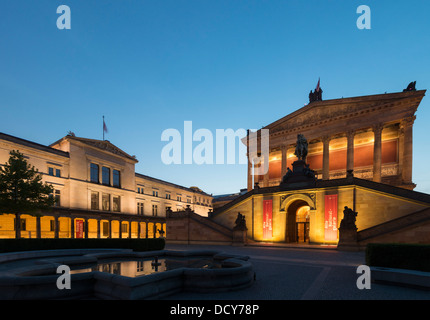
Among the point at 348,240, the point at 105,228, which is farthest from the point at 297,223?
the point at 105,228

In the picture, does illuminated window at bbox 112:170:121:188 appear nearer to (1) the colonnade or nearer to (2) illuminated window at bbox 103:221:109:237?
(2) illuminated window at bbox 103:221:109:237

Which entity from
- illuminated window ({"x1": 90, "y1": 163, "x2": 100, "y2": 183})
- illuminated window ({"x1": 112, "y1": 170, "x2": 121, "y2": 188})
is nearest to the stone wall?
illuminated window ({"x1": 90, "y1": 163, "x2": 100, "y2": 183})

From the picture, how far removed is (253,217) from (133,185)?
1222 inches

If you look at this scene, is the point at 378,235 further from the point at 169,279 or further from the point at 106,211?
the point at 106,211

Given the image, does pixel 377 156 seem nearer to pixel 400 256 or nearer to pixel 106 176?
pixel 400 256

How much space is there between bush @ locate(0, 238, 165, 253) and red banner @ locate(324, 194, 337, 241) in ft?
63.2

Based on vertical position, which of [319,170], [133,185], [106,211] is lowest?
[106,211]

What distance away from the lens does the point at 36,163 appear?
3588 cm

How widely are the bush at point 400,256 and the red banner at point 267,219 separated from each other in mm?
20585

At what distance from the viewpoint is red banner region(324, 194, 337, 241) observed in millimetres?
26422

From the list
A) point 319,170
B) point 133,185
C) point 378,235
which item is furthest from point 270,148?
point 133,185

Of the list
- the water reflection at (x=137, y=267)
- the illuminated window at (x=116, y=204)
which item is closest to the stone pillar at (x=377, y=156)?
the water reflection at (x=137, y=267)

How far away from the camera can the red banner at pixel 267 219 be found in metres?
30.7

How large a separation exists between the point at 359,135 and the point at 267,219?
2454 centimetres
